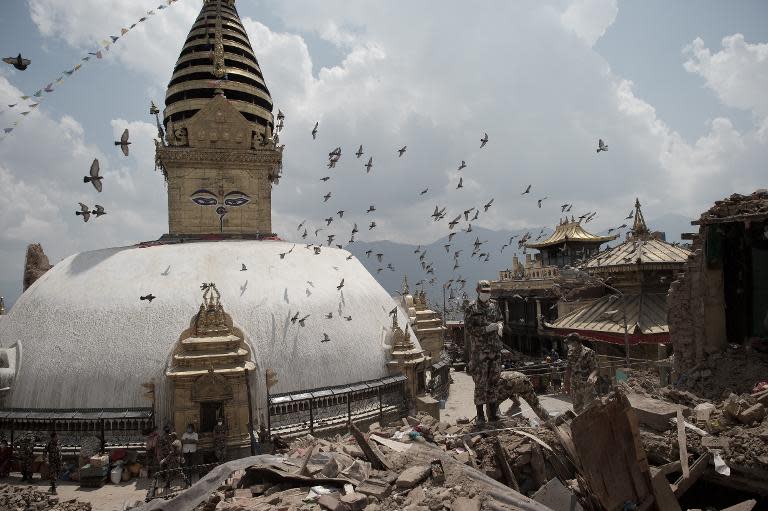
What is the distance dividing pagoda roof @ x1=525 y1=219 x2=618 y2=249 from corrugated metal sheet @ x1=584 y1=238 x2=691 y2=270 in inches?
648

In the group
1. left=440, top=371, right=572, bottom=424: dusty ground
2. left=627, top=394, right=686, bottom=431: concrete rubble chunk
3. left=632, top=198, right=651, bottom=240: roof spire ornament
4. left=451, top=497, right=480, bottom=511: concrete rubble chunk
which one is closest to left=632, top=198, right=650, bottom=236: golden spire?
left=632, top=198, right=651, bottom=240: roof spire ornament

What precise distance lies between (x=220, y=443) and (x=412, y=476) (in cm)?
901

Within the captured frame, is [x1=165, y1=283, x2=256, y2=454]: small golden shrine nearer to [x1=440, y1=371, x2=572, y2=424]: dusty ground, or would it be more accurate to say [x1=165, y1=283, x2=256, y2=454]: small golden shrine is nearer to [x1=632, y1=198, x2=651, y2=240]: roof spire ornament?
[x1=440, y1=371, x2=572, y2=424]: dusty ground

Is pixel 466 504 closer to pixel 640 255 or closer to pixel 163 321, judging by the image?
pixel 163 321

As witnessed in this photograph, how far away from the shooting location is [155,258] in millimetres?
19938

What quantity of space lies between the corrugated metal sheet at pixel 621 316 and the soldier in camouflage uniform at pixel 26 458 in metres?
23.8

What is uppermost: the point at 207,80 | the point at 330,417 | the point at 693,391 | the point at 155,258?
the point at 207,80

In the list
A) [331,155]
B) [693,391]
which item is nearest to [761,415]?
[693,391]

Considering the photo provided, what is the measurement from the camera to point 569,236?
147ft

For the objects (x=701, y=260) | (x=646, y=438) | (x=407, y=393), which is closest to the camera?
(x=646, y=438)

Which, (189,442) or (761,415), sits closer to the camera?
(761,415)

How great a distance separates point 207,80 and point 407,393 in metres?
20.9

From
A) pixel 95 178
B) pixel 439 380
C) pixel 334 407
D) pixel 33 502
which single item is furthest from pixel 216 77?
pixel 33 502

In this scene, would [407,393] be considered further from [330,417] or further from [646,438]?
[646,438]
